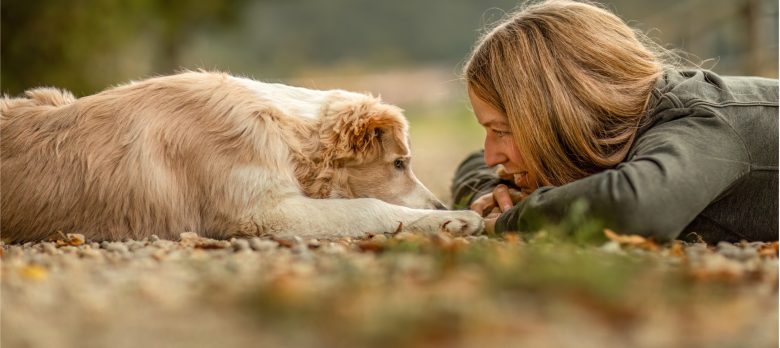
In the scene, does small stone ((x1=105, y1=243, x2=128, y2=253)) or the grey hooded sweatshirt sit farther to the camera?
small stone ((x1=105, y1=243, x2=128, y2=253))

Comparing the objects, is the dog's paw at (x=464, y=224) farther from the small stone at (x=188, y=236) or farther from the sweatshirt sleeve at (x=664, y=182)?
the small stone at (x=188, y=236)

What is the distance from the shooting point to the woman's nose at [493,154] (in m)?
5.18

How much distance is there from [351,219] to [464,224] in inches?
24.5

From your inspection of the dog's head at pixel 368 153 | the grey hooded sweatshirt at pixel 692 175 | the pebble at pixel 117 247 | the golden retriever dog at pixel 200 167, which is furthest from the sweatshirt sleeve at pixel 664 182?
the pebble at pixel 117 247

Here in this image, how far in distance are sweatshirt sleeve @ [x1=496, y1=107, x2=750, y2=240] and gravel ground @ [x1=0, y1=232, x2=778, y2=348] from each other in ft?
1.19

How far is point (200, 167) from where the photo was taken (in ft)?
17.2

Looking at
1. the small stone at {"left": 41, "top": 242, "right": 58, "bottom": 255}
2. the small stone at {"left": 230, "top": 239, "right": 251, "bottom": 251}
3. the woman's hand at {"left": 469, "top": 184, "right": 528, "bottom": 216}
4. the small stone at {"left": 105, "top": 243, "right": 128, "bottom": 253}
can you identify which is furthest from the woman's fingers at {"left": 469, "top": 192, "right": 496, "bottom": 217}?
the small stone at {"left": 41, "top": 242, "right": 58, "bottom": 255}

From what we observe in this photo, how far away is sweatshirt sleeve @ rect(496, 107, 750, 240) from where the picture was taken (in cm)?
413

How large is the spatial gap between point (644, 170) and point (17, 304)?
8.69ft

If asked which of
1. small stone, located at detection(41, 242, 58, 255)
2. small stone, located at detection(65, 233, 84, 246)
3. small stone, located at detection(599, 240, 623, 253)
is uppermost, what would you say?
small stone, located at detection(65, 233, 84, 246)

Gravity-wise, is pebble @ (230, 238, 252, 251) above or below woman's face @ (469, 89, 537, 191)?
below

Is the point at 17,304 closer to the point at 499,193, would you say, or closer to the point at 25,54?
the point at 499,193

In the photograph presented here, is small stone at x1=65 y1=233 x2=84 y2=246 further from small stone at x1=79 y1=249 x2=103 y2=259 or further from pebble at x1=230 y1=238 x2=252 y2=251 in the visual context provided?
pebble at x1=230 y1=238 x2=252 y2=251

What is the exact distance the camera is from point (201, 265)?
3643 millimetres
